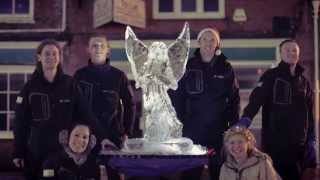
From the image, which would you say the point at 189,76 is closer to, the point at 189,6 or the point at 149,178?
Result: the point at 149,178

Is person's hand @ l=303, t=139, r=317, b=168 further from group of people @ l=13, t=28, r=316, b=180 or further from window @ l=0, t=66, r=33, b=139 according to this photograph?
window @ l=0, t=66, r=33, b=139

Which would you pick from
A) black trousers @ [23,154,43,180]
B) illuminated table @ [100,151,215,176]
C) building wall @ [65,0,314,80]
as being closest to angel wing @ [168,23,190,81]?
illuminated table @ [100,151,215,176]

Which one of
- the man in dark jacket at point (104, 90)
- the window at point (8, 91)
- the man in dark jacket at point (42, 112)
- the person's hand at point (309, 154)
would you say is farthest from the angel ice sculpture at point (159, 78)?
the window at point (8, 91)

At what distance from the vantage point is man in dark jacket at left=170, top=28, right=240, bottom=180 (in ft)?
18.8

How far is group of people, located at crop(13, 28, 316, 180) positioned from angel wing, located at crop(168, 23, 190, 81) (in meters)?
0.14

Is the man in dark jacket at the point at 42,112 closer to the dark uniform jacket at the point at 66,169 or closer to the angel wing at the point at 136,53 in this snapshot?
the dark uniform jacket at the point at 66,169

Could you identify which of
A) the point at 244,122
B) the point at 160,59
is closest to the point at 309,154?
the point at 244,122

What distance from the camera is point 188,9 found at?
1243 centimetres

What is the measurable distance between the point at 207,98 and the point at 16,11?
795 cm

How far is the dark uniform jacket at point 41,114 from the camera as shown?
5320 mm

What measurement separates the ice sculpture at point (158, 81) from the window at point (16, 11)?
7.41 m

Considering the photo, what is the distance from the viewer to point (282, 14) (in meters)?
12.2

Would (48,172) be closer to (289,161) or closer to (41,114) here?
(41,114)

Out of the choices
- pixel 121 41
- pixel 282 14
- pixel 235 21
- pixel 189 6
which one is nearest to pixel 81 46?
pixel 121 41
